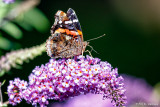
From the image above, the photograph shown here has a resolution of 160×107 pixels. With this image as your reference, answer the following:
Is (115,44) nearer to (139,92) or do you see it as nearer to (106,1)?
(106,1)

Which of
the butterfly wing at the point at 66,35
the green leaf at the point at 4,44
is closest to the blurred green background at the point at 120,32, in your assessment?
the green leaf at the point at 4,44

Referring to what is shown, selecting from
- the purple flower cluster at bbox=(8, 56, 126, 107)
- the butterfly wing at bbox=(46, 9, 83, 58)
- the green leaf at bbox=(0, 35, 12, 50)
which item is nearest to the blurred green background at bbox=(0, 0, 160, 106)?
the green leaf at bbox=(0, 35, 12, 50)

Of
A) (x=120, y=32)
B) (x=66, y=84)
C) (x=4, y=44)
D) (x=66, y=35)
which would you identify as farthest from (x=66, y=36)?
(x=120, y=32)

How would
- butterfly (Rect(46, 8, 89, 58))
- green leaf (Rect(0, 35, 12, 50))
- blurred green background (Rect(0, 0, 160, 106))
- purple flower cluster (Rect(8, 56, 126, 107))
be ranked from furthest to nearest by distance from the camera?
blurred green background (Rect(0, 0, 160, 106))
green leaf (Rect(0, 35, 12, 50))
butterfly (Rect(46, 8, 89, 58))
purple flower cluster (Rect(8, 56, 126, 107))

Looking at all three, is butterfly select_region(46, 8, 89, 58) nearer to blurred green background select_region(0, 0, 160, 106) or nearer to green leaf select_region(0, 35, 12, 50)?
green leaf select_region(0, 35, 12, 50)

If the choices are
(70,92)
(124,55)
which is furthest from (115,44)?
(70,92)

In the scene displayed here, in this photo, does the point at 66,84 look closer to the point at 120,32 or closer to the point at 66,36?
A: the point at 66,36

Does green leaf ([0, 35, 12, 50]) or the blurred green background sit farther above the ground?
the blurred green background
